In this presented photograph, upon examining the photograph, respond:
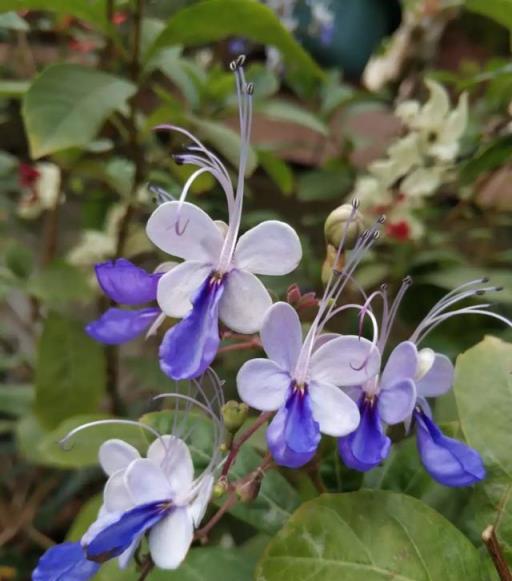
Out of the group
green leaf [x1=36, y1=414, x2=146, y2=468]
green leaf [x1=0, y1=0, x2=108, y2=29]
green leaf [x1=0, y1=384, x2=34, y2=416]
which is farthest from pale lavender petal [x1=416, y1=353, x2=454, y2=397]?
green leaf [x1=0, y1=384, x2=34, y2=416]

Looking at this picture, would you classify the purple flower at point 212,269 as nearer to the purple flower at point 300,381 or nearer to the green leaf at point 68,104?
the purple flower at point 300,381

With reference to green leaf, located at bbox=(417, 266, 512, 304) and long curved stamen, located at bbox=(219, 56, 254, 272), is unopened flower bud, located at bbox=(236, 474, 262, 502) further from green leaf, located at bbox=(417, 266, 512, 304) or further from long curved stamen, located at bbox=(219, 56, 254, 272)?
green leaf, located at bbox=(417, 266, 512, 304)

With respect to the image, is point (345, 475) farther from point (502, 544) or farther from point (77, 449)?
point (77, 449)

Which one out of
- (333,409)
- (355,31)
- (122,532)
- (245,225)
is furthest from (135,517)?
(355,31)

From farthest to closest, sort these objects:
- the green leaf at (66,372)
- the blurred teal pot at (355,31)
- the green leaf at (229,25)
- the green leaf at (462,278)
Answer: the blurred teal pot at (355,31) < the green leaf at (66,372) < the green leaf at (462,278) < the green leaf at (229,25)

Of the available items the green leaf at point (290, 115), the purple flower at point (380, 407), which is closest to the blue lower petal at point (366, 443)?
the purple flower at point (380, 407)

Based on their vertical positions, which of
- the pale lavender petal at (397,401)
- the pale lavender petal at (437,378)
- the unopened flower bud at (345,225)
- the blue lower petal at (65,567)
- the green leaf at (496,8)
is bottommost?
the blue lower petal at (65,567)

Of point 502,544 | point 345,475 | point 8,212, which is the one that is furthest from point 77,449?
point 8,212
